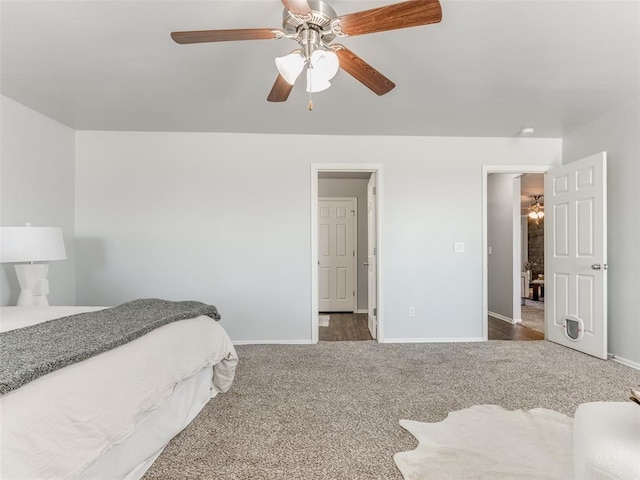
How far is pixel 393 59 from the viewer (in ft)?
7.27

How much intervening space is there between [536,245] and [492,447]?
8.70 m

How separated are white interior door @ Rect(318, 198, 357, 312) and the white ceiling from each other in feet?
7.54

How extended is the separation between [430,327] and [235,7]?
11.2 feet

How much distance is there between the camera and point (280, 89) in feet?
6.52

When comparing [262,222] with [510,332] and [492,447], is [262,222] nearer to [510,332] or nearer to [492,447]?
[492,447]

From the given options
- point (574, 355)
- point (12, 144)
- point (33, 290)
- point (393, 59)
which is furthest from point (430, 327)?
point (12, 144)

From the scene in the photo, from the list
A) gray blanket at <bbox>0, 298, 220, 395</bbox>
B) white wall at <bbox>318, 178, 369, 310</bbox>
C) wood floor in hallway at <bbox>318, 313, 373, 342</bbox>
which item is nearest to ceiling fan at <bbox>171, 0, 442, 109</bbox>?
gray blanket at <bbox>0, 298, 220, 395</bbox>

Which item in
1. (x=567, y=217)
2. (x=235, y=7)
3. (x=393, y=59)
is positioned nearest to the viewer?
(x=235, y=7)

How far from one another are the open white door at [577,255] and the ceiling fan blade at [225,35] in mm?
3214

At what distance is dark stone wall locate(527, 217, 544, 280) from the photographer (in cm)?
871

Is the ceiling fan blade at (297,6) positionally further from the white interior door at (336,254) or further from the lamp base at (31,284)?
the white interior door at (336,254)

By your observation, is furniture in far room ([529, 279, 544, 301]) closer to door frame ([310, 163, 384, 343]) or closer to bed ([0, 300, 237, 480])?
door frame ([310, 163, 384, 343])

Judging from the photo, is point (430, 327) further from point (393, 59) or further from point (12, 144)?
point (12, 144)

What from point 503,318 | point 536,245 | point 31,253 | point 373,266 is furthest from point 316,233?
point 536,245
